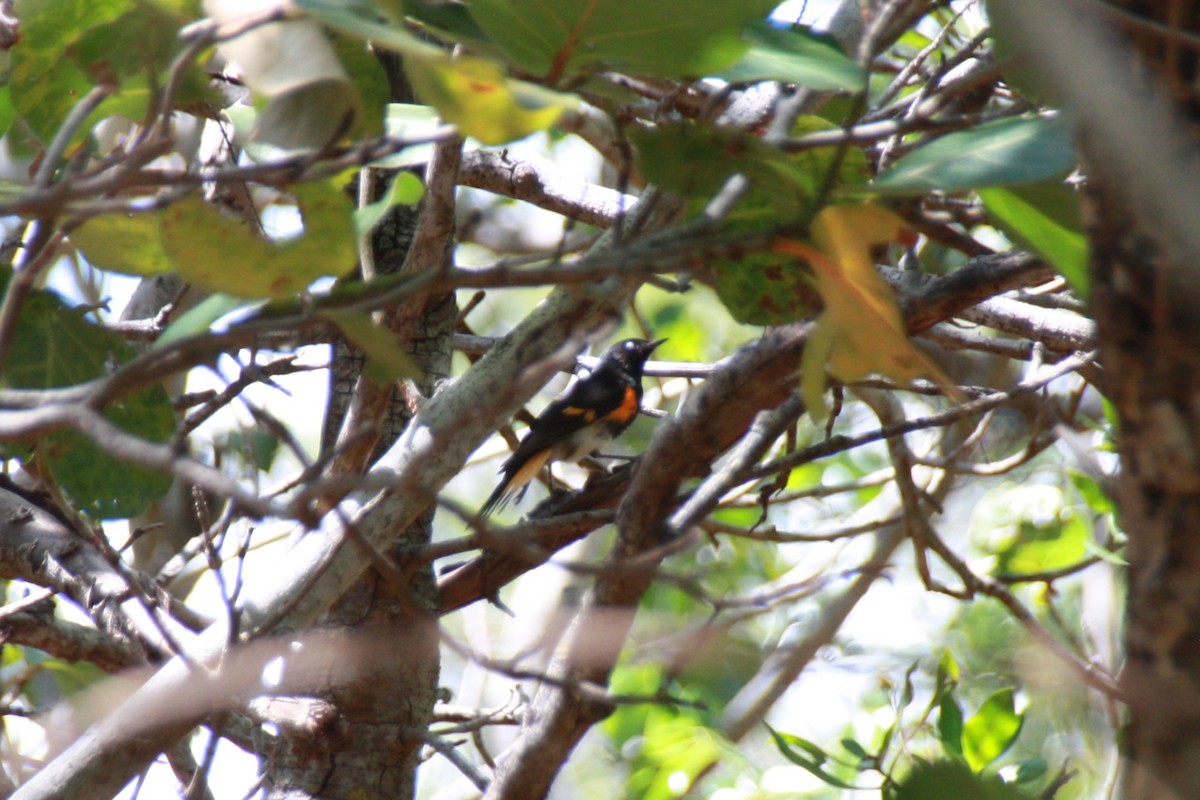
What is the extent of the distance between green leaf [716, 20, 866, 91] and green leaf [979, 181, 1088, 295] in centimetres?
14

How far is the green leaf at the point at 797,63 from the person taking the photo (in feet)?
2.64

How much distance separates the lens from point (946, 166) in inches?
30.2

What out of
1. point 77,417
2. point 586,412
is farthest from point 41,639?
point 586,412

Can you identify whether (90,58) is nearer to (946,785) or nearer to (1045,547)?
(946,785)

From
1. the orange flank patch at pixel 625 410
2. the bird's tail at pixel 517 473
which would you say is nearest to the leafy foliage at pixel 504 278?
the bird's tail at pixel 517 473

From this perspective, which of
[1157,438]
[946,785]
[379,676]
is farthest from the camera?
[379,676]

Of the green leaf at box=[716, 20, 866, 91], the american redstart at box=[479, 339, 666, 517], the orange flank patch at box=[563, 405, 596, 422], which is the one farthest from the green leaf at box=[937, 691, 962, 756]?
the orange flank patch at box=[563, 405, 596, 422]

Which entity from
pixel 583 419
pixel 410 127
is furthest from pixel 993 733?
pixel 583 419

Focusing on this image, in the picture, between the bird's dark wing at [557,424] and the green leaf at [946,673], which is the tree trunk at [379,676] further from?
the bird's dark wing at [557,424]

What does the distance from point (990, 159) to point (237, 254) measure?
531mm

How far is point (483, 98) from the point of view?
0.69 m

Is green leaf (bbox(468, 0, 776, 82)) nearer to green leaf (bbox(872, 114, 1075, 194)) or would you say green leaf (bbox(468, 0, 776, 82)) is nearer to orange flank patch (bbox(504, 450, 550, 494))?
green leaf (bbox(872, 114, 1075, 194))

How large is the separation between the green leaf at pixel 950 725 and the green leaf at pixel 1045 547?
2.56ft

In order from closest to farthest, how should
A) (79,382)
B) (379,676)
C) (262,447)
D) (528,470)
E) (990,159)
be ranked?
(990,159), (79,382), (379,676), (262,447), (528,470)
